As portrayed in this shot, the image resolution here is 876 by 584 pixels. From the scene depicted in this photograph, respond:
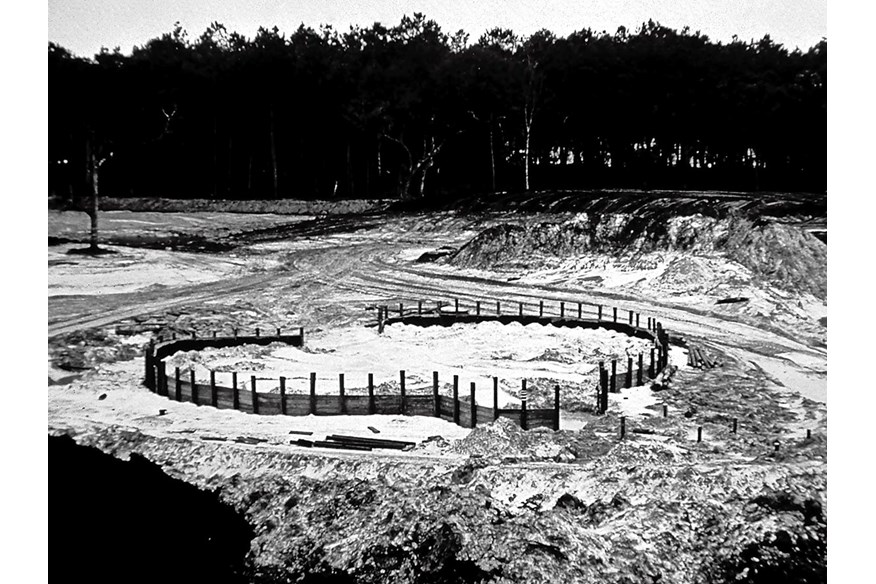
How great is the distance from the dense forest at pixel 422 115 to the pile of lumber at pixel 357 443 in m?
1.67

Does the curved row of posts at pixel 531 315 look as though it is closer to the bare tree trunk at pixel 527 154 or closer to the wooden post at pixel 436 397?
the wooden post at pixel 436 397

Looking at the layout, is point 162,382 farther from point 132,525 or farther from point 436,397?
point 436,397

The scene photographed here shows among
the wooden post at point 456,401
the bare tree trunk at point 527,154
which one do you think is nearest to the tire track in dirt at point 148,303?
the wooden post at point 456,401

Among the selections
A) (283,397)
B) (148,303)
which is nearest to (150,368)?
(148,303)

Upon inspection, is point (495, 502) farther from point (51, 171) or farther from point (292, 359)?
point (51, 171)

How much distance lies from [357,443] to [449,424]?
1.67ft

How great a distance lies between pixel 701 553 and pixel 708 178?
235 centimetres

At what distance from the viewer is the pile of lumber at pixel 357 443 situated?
4.43 meters

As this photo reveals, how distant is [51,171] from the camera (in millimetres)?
5039

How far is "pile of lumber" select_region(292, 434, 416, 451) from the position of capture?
4430 mm

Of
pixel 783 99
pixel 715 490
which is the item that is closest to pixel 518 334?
pixel 715 490

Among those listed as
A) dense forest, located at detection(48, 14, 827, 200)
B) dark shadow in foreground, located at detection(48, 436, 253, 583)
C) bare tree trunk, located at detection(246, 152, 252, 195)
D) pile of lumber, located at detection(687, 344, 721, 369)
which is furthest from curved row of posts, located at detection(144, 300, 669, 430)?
bare tree trunk, located at detection(246, 152, 252, 195)

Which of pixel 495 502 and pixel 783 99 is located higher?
pixel 783 99

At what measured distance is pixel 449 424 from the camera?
4488 mm
